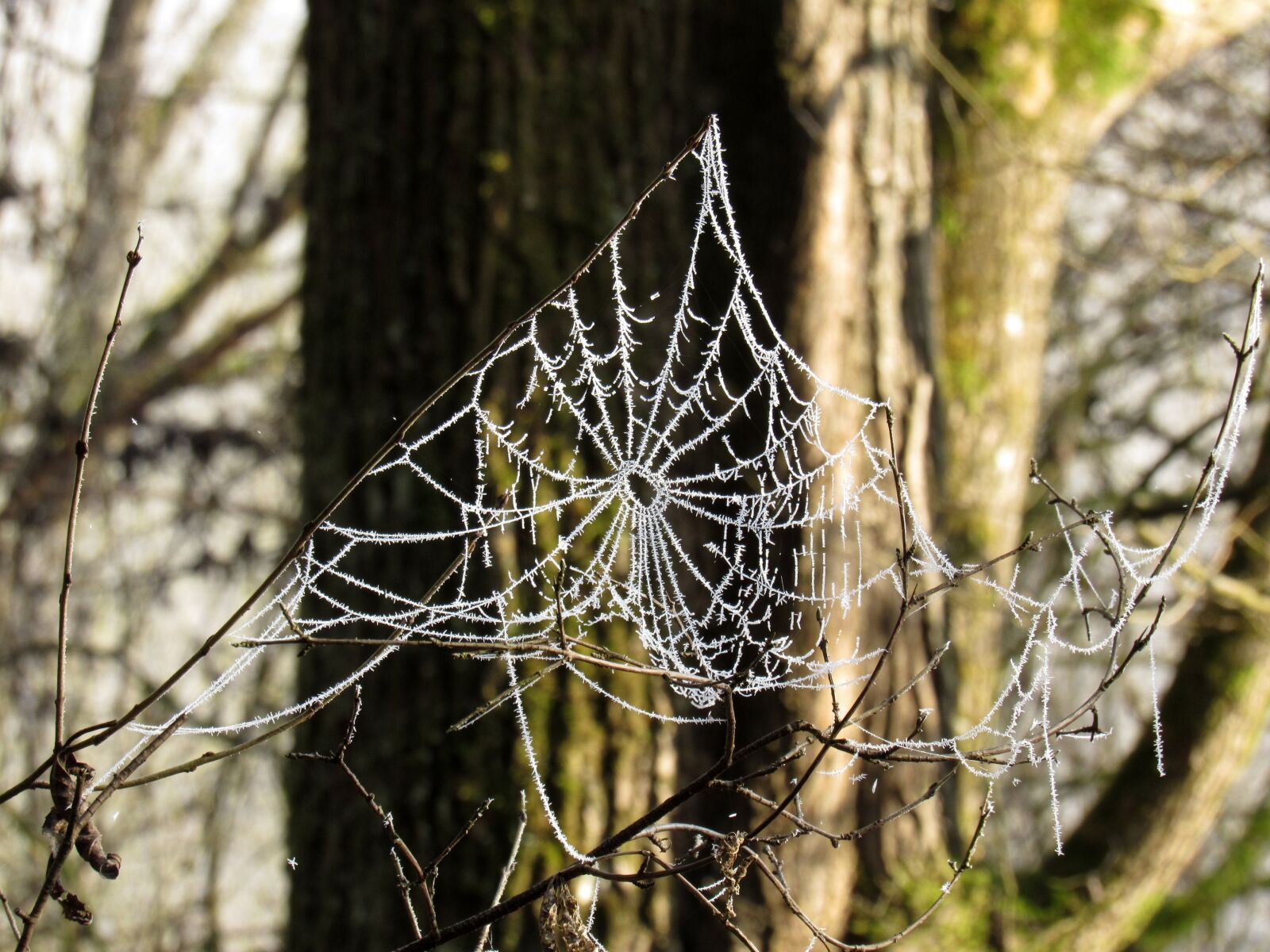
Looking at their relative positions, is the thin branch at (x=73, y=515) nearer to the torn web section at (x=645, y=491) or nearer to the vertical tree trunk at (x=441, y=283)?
the torn web section at (x=645, y=491)

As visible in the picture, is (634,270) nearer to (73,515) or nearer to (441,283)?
(441,283)

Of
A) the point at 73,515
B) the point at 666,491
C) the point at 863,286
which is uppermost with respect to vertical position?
the point at 863,286

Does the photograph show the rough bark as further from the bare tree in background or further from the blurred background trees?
the bare tree in background

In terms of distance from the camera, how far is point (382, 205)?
2004mm

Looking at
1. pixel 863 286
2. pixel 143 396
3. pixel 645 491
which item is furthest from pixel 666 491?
pixel 143 396

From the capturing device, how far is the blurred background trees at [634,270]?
1936 millimetres

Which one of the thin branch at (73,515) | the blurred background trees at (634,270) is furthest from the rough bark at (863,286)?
the thin branch at (73,515)

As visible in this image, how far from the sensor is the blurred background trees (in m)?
1.94

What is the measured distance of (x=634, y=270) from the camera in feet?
6.43

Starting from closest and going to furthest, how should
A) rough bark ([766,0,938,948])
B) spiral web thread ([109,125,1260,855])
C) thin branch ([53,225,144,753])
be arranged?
thin branch ([53,225,144,753]), spiral web thread ([109,125,1260,855]), rough bark ([766,0,938,948])

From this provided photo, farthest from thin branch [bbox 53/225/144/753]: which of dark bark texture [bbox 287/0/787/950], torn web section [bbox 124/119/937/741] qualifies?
dark bark texture [bbox 287/0/787/950]

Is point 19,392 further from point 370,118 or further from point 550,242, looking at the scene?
point 550,242

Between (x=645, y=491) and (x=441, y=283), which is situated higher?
(x=441, y=283)

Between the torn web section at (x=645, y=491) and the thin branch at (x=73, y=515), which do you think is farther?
the torn web section at (x=645, y=491)
